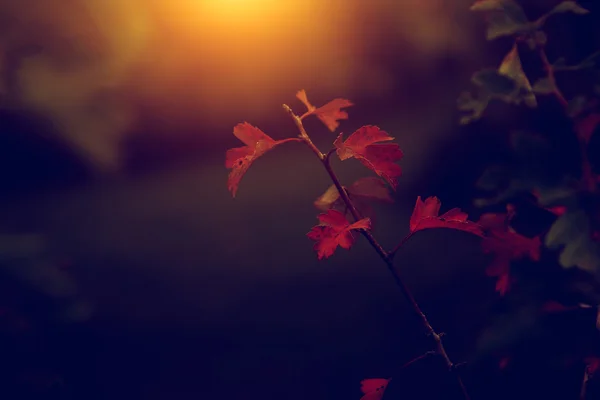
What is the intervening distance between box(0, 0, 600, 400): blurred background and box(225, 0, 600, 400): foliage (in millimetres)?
82

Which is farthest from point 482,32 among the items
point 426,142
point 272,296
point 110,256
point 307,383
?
point 110,256

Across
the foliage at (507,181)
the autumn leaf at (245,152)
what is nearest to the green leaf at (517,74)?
the foliage at (507,181)

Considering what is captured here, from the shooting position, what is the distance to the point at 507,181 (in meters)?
0.85

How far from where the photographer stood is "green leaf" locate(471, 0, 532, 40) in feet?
A: 2.55

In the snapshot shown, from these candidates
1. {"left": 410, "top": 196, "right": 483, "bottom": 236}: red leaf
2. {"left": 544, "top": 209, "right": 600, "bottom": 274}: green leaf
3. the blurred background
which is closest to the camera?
{"left": 410, "top": 196, "right": 483, "bottom": 236}: red leaf

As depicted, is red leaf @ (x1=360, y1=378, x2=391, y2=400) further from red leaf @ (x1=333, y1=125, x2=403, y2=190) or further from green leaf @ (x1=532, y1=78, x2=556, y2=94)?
green leaf @ (x1=532, y1=78, x2=556, y2=94)

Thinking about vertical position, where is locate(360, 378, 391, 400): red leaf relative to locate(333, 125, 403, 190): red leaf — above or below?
below

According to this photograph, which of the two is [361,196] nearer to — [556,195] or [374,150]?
[374,150]

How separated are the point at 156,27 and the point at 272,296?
3.50 feet

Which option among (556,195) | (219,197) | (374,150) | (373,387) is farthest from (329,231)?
(219,197)

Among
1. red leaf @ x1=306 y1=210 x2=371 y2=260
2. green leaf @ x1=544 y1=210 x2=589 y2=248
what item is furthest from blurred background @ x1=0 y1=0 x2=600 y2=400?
red leaf @ x1=306 y1=210 x2=371 y2=260

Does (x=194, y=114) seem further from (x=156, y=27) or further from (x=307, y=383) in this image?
(x=307, y=383)

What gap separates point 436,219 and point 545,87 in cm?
31

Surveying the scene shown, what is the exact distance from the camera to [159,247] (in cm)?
186
